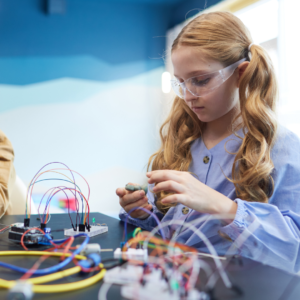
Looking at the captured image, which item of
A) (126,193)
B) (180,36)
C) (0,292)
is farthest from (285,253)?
(180,36)

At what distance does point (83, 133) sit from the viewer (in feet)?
11.4

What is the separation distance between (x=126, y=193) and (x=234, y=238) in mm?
374

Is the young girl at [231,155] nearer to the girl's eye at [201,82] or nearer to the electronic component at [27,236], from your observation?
the girl's eye at [201,82]

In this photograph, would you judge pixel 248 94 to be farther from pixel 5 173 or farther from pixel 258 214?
pixel 5 173

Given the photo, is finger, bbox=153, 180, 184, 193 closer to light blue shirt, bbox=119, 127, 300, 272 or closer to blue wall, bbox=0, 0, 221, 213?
light blue shirt, bbox=119, 127, 300, 272

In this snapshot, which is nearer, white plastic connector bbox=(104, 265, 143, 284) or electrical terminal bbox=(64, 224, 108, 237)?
white plastic connector bbox=(104, 265, 143, 284)

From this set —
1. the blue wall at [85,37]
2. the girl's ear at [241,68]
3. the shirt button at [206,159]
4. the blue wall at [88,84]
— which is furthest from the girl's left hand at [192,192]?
the blue wall at [88,84]

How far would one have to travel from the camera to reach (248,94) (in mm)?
1031

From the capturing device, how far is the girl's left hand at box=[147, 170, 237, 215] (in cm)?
70

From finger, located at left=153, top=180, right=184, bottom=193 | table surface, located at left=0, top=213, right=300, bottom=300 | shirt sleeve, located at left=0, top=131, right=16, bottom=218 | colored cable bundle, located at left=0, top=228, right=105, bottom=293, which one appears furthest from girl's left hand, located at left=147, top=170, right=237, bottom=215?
shirt sleeve, located at left=0, top=131, right=16, bottom=218

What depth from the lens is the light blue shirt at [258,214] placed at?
2.45 feet

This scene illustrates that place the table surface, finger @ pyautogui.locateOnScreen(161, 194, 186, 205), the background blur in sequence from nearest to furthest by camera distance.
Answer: the table surface
finger @ pyautogui.locateOnScreen(161, 194, 186, 205)
the background blur

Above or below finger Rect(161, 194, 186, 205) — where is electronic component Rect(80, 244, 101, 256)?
below

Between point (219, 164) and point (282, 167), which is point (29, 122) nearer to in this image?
point (219, 164)
